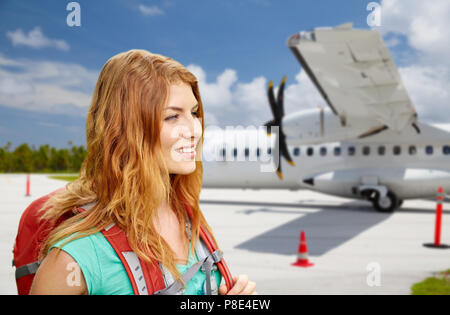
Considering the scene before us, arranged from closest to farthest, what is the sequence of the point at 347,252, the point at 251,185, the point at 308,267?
the point at 308,267
the point at 347,252
the point at 251,185

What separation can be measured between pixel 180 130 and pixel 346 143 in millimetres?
12566

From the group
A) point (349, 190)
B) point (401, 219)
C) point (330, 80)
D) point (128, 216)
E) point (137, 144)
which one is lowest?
point (401, 219)

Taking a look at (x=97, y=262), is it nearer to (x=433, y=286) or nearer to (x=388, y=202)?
(x=433, y=286)

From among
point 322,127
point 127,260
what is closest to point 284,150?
point 322,127

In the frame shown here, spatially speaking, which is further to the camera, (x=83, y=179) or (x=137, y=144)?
(x=83, y=179)

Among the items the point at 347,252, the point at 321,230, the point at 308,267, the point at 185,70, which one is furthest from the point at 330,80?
the point at 185,70

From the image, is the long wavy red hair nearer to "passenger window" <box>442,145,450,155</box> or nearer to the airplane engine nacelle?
the airplane engine nacelle

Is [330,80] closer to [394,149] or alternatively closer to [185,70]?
[394,149]

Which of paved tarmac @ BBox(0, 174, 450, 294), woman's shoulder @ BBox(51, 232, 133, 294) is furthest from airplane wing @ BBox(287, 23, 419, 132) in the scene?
woman's shoulder @ BBox(51, 232, 133, 294)

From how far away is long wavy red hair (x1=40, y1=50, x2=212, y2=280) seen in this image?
1.04 meters

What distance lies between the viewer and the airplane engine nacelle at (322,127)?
11.5 metres

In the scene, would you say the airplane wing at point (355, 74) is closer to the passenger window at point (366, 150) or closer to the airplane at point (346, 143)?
the airplane at point (346, 143)

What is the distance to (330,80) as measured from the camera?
932 centimetres

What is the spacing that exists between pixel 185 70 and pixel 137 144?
317 mm
